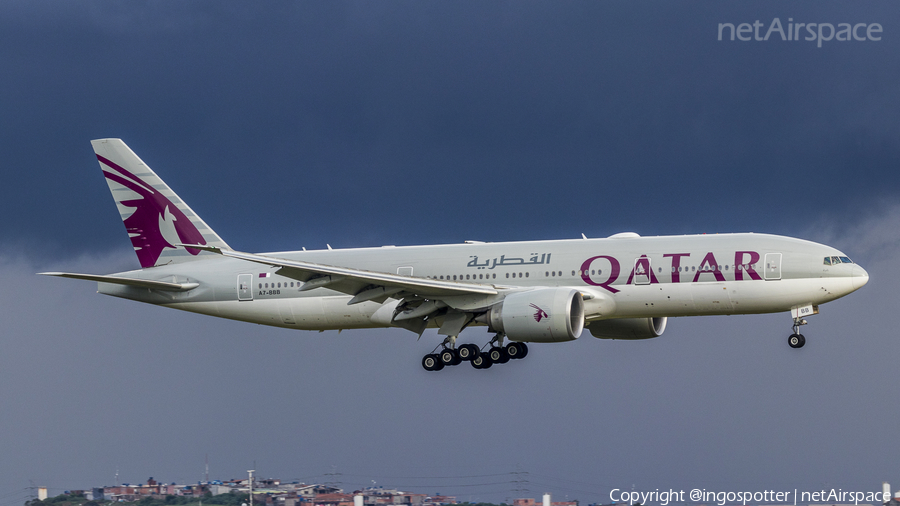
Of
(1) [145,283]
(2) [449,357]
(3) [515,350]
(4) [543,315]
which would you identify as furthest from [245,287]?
(4) [543,315]

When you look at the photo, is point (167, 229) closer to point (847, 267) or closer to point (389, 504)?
point (389, 504)

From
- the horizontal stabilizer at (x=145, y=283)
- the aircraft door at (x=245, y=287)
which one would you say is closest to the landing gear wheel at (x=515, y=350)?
the aircraft door at (x=245, y=287)

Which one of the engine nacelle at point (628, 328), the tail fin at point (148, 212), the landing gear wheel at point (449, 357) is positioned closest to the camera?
the landing gear wheel at point (449, 357)

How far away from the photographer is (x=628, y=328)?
5122 centimetres

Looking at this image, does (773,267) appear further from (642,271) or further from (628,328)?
(628,328)

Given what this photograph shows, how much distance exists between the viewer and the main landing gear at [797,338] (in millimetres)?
44719

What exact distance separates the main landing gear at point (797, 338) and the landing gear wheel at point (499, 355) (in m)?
12.2

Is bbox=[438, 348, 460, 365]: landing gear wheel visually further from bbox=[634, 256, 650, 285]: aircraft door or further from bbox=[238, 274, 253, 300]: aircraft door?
bbox=[238, 274, 253, 300]: aircraft door

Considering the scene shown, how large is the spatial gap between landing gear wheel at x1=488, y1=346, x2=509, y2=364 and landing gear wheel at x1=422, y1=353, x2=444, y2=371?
2.30 meters

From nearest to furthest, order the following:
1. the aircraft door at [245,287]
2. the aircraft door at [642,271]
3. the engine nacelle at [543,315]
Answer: the engine nacelle at [543,315] → the aircraft door at [642,271] → the aircraft door at [245,287]

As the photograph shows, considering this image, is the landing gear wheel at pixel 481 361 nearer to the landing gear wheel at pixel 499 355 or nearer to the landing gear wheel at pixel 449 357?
the landing gear wheel at pixel 499 355

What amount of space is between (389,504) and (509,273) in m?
19.5

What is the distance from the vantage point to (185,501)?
5678cm

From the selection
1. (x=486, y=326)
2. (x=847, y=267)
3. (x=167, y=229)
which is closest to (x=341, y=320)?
(x=486, y=326)
